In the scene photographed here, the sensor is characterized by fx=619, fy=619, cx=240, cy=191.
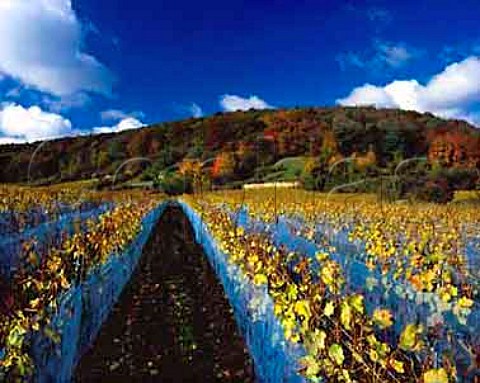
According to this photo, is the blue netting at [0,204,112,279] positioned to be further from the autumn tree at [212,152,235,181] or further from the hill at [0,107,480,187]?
the autumn tree at [212,152,235,181]

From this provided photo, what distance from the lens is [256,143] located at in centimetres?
4862

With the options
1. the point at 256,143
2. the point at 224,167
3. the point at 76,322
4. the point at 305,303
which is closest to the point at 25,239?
the point at 76,322

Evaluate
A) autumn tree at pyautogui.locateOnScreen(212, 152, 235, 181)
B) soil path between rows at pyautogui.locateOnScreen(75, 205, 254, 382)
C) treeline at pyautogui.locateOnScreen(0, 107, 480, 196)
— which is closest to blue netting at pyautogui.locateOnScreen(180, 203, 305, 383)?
soil path between rows at pyautogui.locateOnScreen(75, 205, 254, 382)

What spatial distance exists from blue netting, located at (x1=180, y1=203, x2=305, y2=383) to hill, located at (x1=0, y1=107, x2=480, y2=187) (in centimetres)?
1625

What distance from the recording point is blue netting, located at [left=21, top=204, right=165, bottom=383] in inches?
144

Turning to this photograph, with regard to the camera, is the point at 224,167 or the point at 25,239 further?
the point at 224,167

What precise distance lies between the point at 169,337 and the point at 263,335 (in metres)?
2.02

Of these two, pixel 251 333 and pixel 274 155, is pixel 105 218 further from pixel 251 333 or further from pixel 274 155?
pixel 274 155

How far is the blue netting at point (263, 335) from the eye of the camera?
352cm

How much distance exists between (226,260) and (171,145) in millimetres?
51084

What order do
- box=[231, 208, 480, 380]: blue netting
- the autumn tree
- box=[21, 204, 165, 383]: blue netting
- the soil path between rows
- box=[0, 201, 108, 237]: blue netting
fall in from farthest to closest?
the autumn tree < box=[0, 201, 108, 237]: blue netting < the soil path between rows < box=[21, 204, 165, 383]: blue netting < box=[231, 208, 480, 380]: blue netting

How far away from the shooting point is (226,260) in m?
7.92

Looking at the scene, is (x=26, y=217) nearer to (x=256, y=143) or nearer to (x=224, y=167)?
(x=224, y=167)

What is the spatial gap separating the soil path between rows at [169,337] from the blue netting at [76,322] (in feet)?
0.63
